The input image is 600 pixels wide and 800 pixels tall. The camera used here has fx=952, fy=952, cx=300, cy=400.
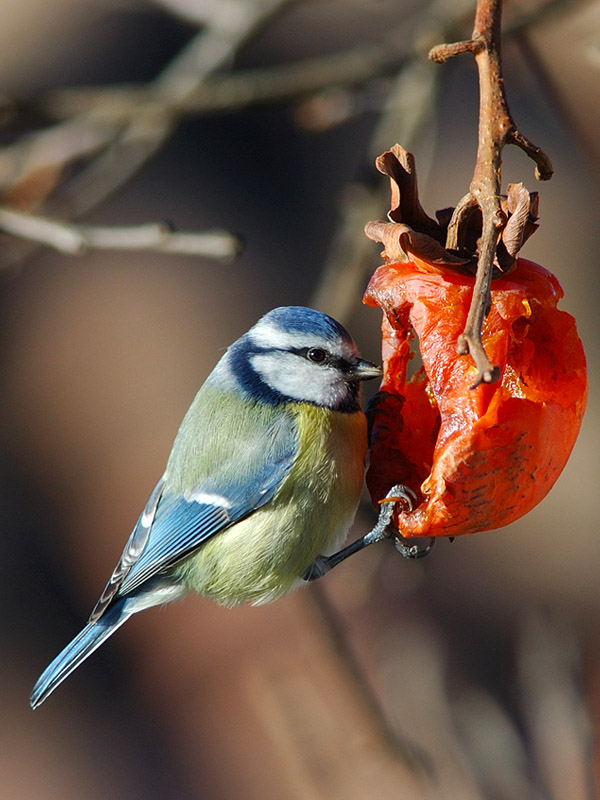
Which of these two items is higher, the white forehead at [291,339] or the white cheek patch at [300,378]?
the white forehead at [291,339]

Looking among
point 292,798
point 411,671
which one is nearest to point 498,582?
point 292,798

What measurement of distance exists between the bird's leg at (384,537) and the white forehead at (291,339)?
16.9 inches

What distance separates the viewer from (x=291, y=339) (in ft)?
7.07

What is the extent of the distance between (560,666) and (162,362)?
7.93 ft

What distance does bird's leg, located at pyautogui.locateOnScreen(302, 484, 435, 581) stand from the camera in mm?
1626

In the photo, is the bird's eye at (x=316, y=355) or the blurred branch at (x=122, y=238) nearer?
the blurred branch at (x=122, y=238)

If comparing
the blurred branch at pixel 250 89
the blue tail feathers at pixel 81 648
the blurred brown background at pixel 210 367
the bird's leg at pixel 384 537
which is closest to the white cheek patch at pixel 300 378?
the bird's leg at pixel 384 537

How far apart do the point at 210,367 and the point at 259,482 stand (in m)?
1.86

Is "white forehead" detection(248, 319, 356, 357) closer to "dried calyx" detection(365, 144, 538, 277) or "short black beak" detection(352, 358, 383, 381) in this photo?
"short black beak" detection(352, 358, 383, 381)

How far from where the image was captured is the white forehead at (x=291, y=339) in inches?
82.8

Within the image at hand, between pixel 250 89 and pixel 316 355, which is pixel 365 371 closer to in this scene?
pixel 316 355

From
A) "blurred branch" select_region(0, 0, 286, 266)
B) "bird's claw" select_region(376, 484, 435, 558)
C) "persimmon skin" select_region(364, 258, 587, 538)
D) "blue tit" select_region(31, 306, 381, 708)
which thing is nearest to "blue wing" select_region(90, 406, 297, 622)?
"blue tit" select_region(31, 306, 381, 708)

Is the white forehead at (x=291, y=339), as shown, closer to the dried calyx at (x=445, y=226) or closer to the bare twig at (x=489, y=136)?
the dried calyx at (x=445, y=226)

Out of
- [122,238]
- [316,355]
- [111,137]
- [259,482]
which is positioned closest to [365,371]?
[316,355]
